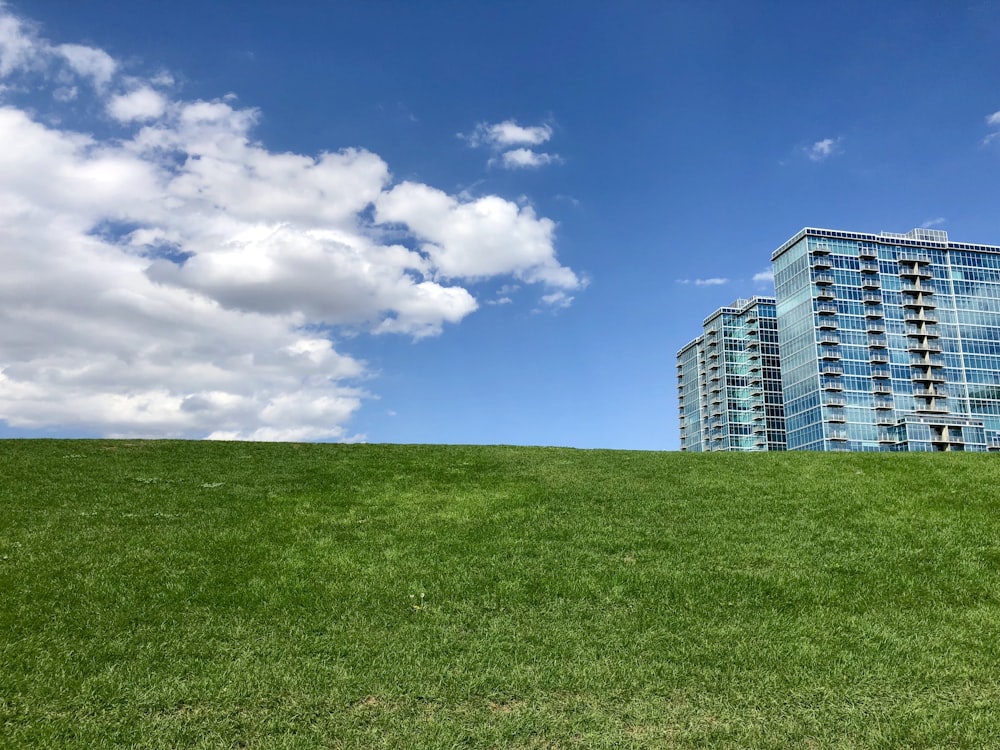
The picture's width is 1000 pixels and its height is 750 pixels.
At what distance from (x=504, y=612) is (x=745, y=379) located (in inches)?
7224

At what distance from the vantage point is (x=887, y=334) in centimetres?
14988

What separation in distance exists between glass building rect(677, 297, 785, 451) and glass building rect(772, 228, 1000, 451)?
2408 cm

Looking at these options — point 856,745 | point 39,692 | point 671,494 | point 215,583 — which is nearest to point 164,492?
point 215,583

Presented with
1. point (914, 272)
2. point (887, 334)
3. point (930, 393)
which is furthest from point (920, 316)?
point (930, 393)

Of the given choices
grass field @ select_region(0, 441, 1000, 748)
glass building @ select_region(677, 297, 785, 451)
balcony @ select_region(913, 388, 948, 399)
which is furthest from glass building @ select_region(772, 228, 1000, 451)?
grass field @ select_region(0, 441, 1000, 748)

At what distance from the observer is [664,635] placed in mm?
11734

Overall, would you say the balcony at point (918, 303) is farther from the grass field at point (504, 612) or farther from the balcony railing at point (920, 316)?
the grass field at point (504, 612)

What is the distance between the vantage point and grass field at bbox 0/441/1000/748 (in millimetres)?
9461

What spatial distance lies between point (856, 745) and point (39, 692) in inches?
431

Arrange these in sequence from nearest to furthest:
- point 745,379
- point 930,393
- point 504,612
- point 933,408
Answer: point 504,612
point 933,408
point 930,393
point 745,379

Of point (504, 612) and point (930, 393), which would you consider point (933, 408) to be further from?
point (504, 612)

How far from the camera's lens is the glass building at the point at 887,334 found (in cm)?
14550

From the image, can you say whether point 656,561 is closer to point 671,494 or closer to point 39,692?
point 671,494

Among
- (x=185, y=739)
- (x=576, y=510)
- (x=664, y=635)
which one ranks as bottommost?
(x=185, y=739)
